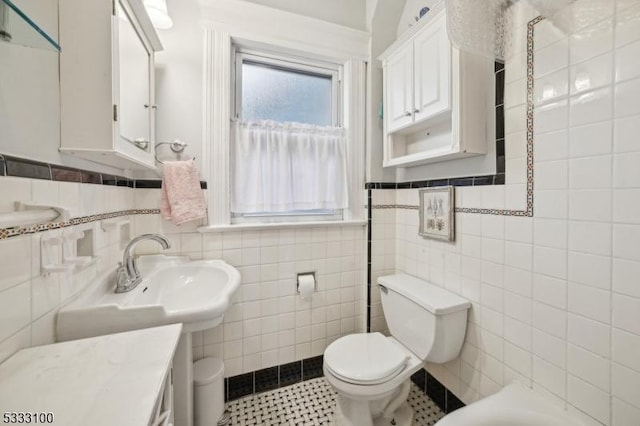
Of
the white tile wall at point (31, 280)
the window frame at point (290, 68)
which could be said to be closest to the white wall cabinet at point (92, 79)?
the white tile wall at point (31, 280)

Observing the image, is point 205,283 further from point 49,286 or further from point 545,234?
point 545,234

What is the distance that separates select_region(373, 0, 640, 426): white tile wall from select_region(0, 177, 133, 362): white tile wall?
5.45 feet

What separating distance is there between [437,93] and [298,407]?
1.89 m

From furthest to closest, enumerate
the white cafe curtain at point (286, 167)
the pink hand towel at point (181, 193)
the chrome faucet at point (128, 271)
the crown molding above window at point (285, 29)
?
the white cafe curtain at point (286, 167)
the crown molding above window at point (285, 29)
the pink hand towel at point (181, 193)
the chrome faucet at point (128, 271)

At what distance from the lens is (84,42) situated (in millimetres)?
863

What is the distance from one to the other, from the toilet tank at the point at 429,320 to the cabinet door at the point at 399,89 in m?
0.96

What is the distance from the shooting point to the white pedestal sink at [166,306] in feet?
2.83

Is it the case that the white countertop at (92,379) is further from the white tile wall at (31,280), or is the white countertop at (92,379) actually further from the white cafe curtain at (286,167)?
the white cafe curtain at (286,167)

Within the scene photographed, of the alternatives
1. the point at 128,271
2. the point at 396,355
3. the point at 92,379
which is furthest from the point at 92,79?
the point at 396,355

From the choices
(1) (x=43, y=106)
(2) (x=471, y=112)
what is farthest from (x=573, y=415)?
(1) (x=43, y=106)

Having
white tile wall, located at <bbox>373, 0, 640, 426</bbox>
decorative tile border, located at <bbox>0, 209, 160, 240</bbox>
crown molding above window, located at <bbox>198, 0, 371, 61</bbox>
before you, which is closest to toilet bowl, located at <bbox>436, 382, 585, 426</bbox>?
white tile wall, located at <bbox>373, 0, 640, 426</bbox>

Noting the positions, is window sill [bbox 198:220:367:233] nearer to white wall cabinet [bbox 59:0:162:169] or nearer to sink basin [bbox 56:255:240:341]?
sink basin [bbox 56:255:240:341]

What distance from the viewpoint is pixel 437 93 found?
1.31m

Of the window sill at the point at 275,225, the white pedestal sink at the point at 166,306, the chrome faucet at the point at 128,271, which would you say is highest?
the window sill at the point at 275,225
